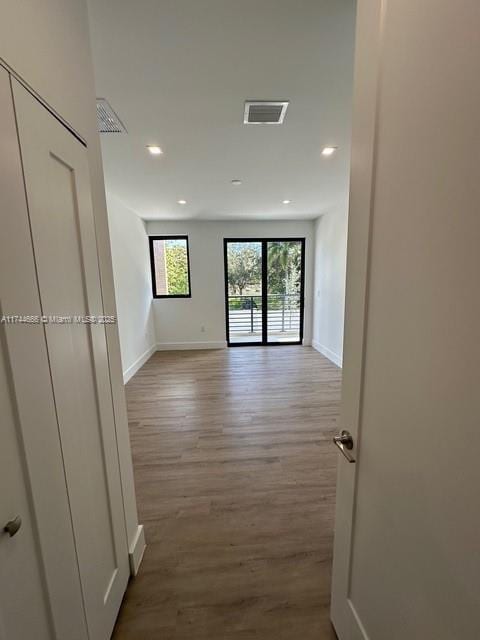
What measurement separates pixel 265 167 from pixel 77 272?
2531 millimetres

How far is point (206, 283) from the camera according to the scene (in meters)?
5.93

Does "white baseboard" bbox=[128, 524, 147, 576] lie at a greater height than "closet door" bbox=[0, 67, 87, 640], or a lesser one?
lesser

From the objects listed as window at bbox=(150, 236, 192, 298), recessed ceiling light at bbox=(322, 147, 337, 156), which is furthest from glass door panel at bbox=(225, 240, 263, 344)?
recessed ceiling light at bbox=(322, 147, 337, 156)

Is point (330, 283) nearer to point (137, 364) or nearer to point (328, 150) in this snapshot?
point (328, 150)

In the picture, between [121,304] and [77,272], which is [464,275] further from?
[121,304]

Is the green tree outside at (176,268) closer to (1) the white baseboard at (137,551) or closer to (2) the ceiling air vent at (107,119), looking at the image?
(2) the ceiling air vent at (107,119)

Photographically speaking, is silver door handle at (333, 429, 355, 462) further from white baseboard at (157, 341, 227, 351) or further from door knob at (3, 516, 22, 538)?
white baseboard at (157, 341, 227, 351)

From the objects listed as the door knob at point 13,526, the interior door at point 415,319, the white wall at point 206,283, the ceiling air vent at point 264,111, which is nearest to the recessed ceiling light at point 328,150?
the ceiling air vent at point 264,111

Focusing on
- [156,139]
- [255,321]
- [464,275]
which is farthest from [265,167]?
[255,321]

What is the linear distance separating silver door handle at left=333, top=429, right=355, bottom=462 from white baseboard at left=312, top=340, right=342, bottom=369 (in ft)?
12.6

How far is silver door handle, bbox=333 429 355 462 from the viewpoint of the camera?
103cm

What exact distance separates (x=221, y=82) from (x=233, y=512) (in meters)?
2.74

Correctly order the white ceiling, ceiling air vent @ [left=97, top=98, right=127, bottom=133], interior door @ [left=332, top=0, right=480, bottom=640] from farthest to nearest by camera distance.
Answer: ceiling air vent @ [left=97, top=98, right=127, bottom=133] < the white ceiling < interior door @ [left=332, top=0, right=480, bottom=640]

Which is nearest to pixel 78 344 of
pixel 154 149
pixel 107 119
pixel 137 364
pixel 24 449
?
pixel 24 449
